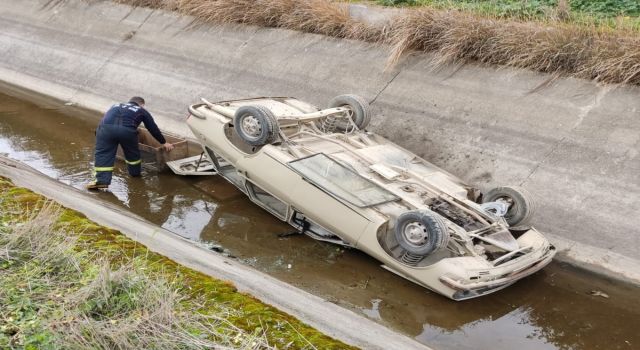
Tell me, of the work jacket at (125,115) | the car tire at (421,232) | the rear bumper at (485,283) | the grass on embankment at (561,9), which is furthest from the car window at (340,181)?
the grass on embankment at (561,9)

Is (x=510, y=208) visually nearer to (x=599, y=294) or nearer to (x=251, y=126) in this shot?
(x=599, y=294)

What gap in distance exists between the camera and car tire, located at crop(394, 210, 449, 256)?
5.91 meters

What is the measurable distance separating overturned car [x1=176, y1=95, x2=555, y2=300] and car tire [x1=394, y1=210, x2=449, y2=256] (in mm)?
10

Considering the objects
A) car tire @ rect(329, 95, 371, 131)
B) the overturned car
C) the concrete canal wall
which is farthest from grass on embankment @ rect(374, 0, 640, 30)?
the overturned car

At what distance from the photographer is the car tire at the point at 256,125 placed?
724cm

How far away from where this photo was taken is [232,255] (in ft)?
23.2

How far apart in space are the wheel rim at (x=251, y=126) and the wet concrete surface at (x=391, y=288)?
129 centimetres

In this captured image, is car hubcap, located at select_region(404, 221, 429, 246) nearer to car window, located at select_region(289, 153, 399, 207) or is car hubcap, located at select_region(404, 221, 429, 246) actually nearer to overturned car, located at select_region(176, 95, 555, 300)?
overturned car, located at select_region(176, 95, 555, 300)

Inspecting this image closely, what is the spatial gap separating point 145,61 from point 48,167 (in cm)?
442

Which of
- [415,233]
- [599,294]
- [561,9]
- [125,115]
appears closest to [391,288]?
[415,233]

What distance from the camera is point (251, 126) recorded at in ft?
24.3

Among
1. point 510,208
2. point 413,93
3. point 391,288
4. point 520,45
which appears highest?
point 520,45

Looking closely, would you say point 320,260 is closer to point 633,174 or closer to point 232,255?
point 232,255

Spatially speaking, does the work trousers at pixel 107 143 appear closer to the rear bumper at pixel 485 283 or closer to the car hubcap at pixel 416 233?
the car hubcap at pixel 416 233
